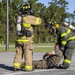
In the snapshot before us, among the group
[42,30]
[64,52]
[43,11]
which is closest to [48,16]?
[43,11]

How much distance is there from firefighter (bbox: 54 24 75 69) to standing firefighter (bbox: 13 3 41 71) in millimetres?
1116

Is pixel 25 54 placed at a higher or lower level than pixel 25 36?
lower

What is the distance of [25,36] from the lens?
1048 cm

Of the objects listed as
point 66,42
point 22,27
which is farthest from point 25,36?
point 66,42

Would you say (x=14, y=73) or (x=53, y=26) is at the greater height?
(x=53, y=26)

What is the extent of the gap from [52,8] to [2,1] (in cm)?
1307

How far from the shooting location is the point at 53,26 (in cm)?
1135

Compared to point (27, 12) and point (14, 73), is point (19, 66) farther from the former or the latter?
point (27, 12)

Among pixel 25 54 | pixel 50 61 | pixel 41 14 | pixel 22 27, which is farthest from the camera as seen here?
pixel 41 14

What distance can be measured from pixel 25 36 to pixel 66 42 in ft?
5.10

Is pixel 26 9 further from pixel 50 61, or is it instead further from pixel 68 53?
pixel 68 53

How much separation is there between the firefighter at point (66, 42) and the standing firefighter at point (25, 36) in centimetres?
112

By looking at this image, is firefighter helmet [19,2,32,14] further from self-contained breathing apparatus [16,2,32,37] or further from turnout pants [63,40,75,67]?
turnout pants [63,40,75,67]

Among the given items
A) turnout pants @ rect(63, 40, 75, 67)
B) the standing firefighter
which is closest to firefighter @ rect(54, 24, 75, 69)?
turnout pants @ rect(63, 40, 75, 67)
